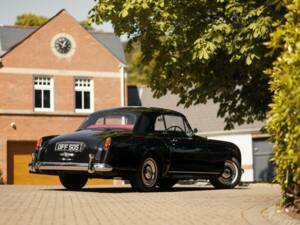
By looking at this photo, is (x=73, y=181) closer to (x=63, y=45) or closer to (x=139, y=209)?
(x=139, y=209)

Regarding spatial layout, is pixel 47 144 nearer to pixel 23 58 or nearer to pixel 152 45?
pixel 152 45

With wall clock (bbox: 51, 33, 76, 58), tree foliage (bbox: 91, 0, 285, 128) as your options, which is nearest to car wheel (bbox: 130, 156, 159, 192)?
tree foliage (bbox: 91, 0, 285, 128)

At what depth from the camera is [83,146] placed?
13867mm

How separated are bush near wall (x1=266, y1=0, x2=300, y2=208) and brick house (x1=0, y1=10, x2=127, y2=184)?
2915cm

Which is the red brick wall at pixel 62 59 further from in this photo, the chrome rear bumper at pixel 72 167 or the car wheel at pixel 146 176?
the car wheel at pixel 146 176

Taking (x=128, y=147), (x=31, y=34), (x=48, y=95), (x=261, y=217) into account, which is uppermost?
(x=31, y=34)

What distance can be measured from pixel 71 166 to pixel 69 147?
0.38 meters

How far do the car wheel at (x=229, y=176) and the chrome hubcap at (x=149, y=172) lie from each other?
2.29 metres

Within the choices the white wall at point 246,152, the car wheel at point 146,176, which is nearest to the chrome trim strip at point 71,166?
the car wheel at point 146,176

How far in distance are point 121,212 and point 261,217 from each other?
6.20 feet

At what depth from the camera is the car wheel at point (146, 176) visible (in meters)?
14.2

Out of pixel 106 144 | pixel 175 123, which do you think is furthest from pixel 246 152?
pixel 106 144

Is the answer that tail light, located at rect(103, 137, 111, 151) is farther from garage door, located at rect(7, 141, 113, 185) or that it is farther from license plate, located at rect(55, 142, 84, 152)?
garage door, located at rect(7, 141, 113, 185)

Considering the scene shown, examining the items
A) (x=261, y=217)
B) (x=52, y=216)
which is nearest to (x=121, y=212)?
(x=52, y=216)
